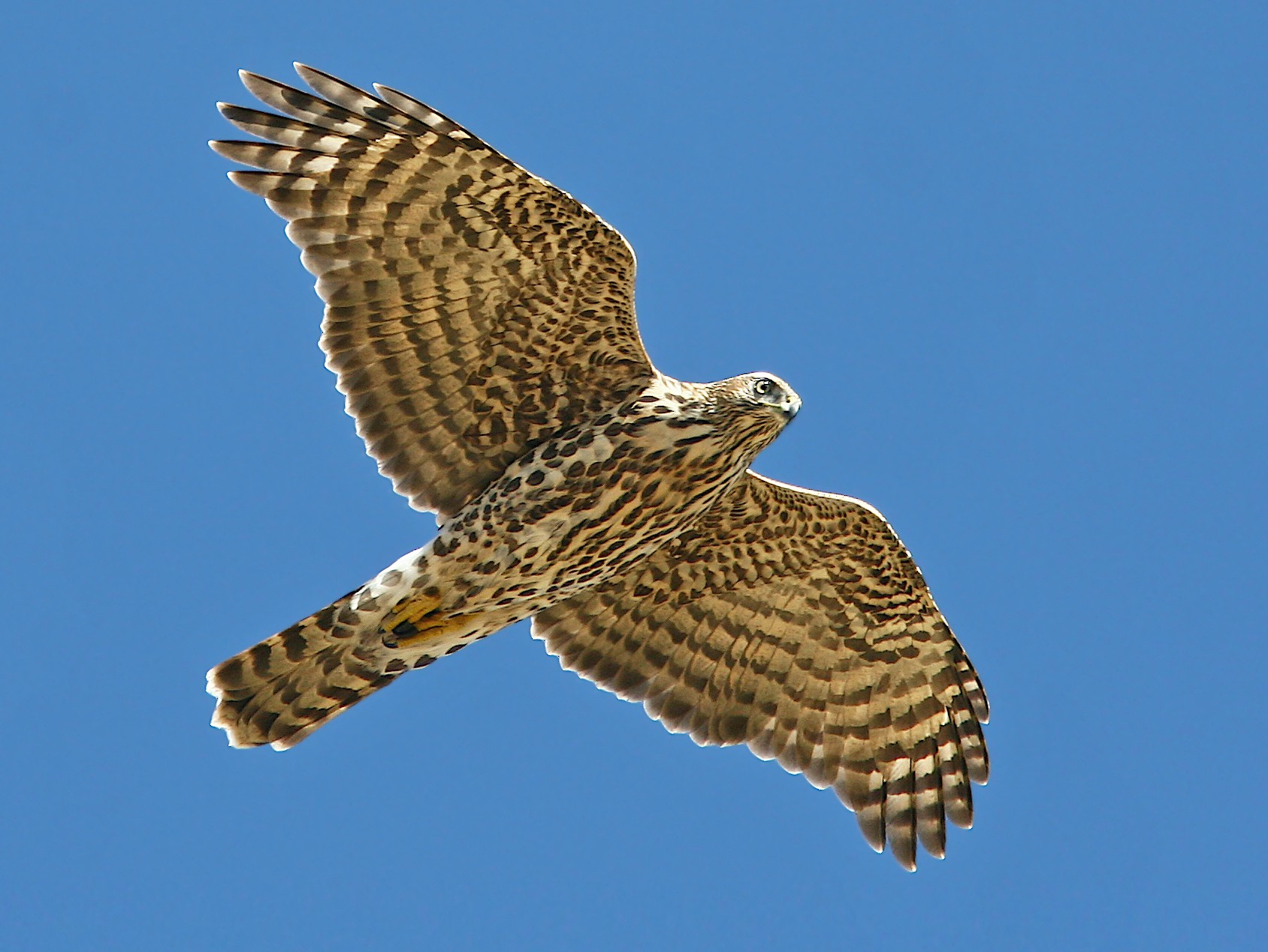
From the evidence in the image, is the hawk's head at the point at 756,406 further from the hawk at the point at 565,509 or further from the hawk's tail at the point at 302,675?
the hawk's tail at the point at 302,675

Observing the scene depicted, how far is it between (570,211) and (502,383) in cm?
117

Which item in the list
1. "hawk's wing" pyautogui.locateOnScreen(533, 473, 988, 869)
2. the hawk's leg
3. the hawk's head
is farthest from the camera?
"hawk's wing" pyautogui.locateOnScreen(533, 473, 988, 869)

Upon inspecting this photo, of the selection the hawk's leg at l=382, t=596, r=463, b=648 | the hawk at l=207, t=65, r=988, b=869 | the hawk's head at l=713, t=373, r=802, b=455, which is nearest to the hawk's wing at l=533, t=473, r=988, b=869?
the hawk at l=207, t=65, r=988, b=869

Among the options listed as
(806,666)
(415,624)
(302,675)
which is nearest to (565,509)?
(415,624)

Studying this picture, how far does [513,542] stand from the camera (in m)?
10.7

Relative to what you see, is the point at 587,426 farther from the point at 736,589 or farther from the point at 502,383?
the point at 736,589

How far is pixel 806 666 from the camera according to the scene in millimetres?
12125

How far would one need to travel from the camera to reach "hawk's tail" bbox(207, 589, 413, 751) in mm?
10742

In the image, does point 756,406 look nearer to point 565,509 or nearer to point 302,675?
point 565,509

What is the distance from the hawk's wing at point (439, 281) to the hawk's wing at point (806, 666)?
1.48 metres

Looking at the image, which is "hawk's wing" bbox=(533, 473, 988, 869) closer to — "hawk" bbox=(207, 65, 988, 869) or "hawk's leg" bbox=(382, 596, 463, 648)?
"hawk" bbox=(207, 65, 988, 869)

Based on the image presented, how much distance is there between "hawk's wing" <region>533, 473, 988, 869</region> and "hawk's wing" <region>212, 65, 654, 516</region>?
148cm

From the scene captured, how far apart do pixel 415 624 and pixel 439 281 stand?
1927 mm

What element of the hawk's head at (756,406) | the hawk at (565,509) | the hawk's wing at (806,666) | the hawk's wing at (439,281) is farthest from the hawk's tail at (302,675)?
the hawk's head at (756,406)
